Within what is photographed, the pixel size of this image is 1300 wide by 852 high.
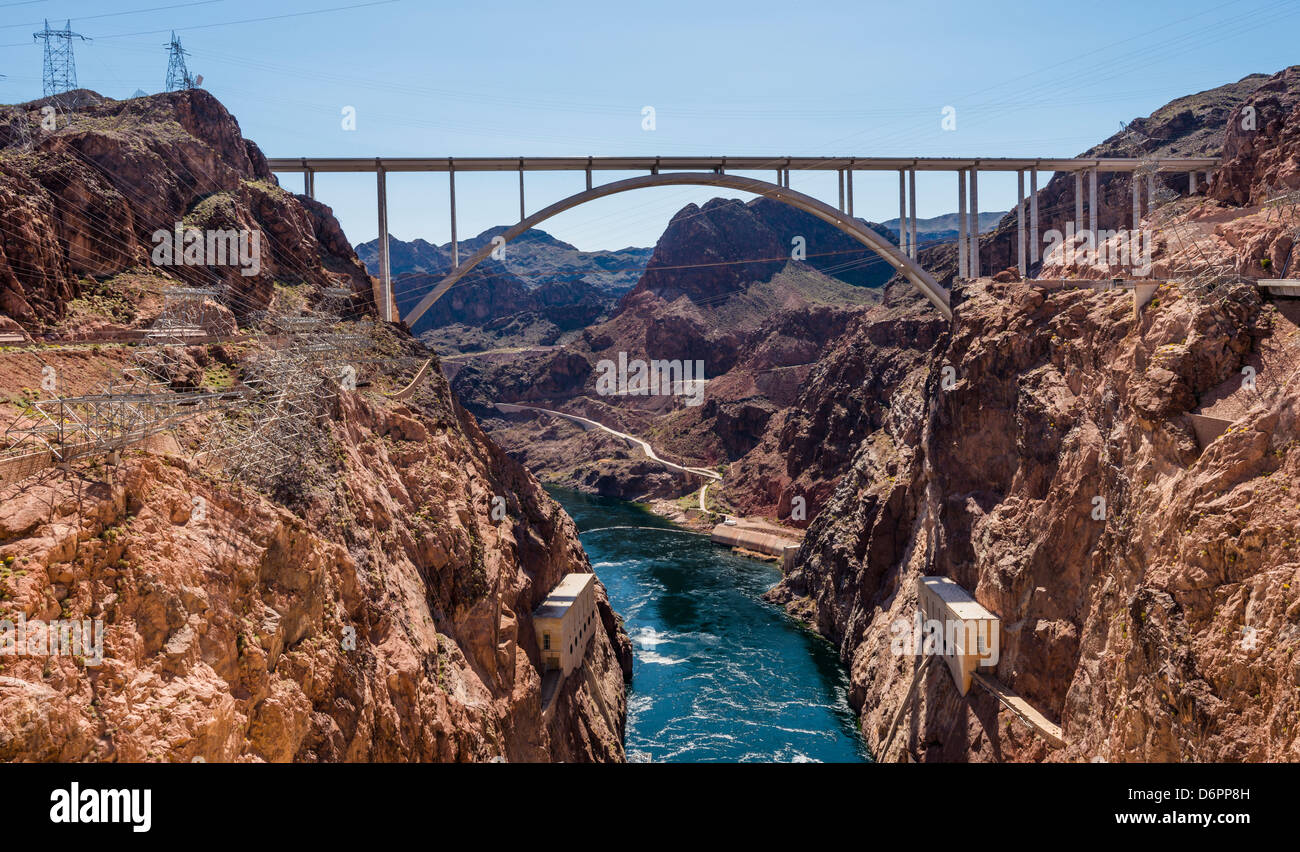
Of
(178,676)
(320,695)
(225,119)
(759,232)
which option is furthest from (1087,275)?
(759,232)

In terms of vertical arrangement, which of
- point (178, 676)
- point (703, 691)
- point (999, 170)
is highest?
point (999, 170)

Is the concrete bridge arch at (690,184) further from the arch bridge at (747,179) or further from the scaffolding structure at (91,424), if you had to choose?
the scaffolding structure at (91,424)

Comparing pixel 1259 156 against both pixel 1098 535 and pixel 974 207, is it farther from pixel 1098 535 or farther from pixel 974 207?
pixel 1098 535

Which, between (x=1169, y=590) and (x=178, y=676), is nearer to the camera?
(x=178, y=676)

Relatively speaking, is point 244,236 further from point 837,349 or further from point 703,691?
point 837,349

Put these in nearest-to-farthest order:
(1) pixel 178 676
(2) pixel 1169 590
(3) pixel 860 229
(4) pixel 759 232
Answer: (1) pixel 178 676 < (2) pixel 1169 590 < (3) pixel 860 229 < (4) pixel 759 232

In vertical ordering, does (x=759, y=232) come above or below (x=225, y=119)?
above

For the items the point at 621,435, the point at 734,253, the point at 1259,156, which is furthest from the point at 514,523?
the point at 734,253
